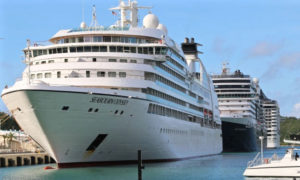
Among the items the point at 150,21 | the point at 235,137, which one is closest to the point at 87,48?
the point at 150,21

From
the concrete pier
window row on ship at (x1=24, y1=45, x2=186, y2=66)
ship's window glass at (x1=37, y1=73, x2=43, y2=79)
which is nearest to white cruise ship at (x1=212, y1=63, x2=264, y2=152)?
the concrete pier

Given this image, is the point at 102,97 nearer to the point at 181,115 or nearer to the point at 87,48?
the point at 87,48

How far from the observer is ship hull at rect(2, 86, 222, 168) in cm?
3462

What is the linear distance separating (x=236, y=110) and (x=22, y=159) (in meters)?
44.3

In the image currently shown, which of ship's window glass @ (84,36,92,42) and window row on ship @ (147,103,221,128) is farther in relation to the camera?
window row on ship @ (147,103,221,128)

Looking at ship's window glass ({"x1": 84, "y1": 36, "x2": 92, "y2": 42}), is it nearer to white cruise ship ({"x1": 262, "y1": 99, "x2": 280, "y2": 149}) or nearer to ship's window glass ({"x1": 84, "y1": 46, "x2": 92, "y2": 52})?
ship's window glass ({"x1": 84, "y1": 46, "x2": 92, "y2": 52})

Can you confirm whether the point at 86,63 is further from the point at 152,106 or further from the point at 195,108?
the point at 195,108

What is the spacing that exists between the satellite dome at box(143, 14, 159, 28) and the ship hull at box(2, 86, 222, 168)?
40.2 ft

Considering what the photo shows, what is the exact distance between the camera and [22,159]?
5372 centimetres

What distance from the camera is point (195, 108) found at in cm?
5916

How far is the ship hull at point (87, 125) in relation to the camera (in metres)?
34.6

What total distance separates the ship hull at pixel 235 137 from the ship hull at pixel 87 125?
40463mm

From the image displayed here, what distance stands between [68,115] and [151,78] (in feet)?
32.6

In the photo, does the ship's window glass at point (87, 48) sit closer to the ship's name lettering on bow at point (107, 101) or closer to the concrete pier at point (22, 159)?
the ship's name lettering on bow at point (107, 101)
